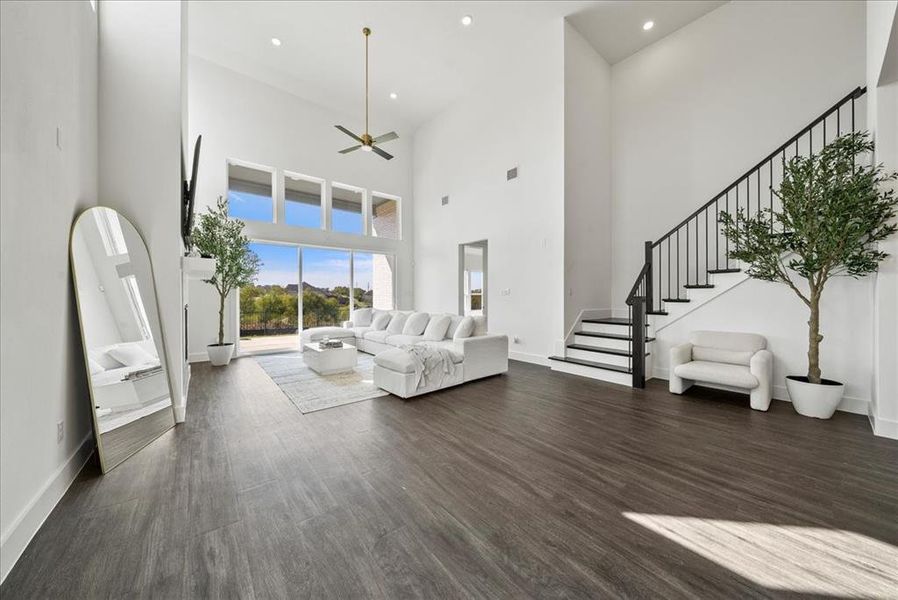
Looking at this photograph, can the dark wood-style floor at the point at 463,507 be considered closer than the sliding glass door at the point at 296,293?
Yes

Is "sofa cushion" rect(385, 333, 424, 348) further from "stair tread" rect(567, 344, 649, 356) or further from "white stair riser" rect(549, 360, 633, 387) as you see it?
"stair tread" rect(567, 344, 649, 356)

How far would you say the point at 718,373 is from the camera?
3.52 m

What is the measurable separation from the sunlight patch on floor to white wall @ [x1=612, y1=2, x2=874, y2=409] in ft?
9.13

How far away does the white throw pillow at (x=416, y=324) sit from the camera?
6.05 meters

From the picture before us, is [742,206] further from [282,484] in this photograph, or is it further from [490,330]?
[282,484]

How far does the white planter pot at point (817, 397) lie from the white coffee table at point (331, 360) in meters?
5.36

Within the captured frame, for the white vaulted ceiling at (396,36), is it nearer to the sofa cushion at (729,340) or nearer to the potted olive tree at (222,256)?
the potted olive tree at (222,256)

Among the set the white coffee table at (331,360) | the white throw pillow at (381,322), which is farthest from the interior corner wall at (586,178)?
the white throw pillow at (381,322)

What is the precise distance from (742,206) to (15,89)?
7113 mm

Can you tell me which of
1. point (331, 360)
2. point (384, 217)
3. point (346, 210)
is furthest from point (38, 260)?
point (384, 217)

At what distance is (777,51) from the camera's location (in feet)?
14.8

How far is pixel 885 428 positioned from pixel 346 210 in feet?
29.2

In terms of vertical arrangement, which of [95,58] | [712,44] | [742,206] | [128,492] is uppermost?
[712,44]

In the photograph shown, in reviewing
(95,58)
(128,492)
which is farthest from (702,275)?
(95,58)
